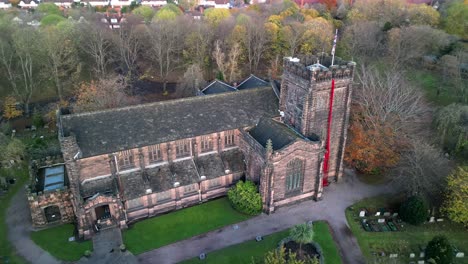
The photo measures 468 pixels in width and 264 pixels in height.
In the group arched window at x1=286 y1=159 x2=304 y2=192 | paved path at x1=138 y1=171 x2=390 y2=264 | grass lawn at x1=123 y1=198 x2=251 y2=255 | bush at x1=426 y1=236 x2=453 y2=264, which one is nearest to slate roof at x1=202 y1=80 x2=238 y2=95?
arched window at x1=286 y1=159 x2=304 y2=192

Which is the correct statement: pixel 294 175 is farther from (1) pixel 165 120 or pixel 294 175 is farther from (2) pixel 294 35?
(2) pixel 294 35

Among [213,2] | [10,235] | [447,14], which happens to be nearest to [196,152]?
[10,235]

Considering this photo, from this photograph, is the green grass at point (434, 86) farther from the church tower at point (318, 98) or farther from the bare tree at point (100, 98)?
the bare tree at point (100, 98)

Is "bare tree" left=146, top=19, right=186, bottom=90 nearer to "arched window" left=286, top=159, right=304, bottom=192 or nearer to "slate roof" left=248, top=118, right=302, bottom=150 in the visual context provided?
"slate roof" left=248, top=118, right=302, bottom=150

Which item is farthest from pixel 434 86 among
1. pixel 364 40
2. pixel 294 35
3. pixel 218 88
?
pixel 218 88

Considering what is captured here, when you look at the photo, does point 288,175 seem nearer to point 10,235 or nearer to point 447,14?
point 10,235

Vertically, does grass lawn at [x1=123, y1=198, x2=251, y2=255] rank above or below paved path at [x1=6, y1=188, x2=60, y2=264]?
above

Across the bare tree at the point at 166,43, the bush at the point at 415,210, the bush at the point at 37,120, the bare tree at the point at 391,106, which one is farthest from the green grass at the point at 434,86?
the bush at the point at 37,120
